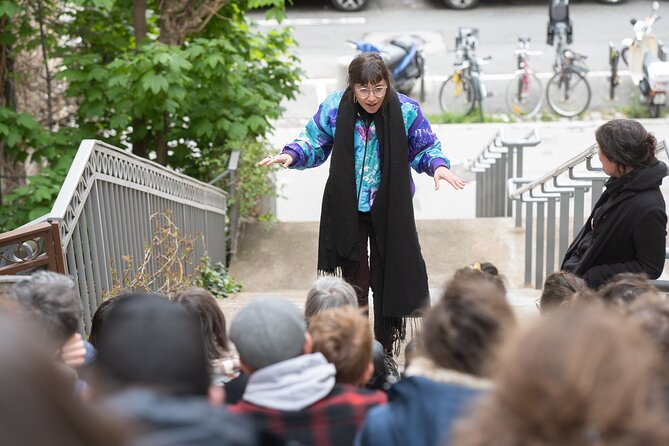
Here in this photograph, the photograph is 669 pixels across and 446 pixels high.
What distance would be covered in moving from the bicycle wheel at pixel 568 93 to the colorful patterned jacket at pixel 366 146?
8.57 m

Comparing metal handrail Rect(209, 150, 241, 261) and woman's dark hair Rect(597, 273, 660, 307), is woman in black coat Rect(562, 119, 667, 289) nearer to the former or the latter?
woman's dark hair Rect(597, 273, 660, 307)

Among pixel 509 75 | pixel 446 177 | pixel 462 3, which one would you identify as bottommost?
pixel 446 177

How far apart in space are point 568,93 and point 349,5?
4630 millimetres

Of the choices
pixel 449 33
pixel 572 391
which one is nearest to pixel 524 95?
pixel 449 33

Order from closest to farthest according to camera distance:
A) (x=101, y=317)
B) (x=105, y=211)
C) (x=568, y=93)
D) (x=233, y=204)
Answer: (x=101, y=317) < (x=105, y=211) < (x=233, y=204) < (x=568, y=93)

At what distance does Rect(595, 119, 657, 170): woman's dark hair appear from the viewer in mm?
3879

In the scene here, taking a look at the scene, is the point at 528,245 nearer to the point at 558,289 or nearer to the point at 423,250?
the point at 423,250

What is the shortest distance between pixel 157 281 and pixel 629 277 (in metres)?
3.29

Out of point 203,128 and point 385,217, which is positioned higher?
point 203,128

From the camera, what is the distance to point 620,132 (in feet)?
12.8

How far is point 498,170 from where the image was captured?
358 inches

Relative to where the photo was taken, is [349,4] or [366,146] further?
[349,4]

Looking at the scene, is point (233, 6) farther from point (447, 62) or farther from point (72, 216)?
point (447, 62)

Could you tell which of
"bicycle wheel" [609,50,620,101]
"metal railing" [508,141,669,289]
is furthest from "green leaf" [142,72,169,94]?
"bicycle wheel" [609,50,620,101]
